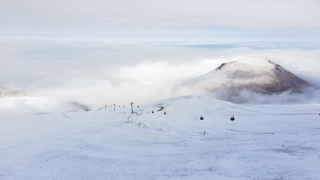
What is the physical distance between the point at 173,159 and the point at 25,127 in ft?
155

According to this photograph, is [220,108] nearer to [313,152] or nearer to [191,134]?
[191,134]

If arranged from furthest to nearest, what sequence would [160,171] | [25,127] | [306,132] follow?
[25,127], [306,132], [160,171]

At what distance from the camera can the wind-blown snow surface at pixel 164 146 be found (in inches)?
1550

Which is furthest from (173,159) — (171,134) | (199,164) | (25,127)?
(25,127)

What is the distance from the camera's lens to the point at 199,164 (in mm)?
42062

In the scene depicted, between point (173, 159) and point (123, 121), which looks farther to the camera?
point (123, 121)

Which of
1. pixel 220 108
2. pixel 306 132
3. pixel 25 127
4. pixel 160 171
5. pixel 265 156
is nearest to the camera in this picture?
pixel 160 171

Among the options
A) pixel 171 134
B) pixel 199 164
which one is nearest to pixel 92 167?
pixel 199 164

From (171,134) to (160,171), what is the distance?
74.8ft

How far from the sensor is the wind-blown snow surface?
129 ft

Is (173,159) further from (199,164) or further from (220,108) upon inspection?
(220,108)

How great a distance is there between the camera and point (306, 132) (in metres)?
59.0

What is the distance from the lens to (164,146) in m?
52.9

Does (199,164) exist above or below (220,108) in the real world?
below
